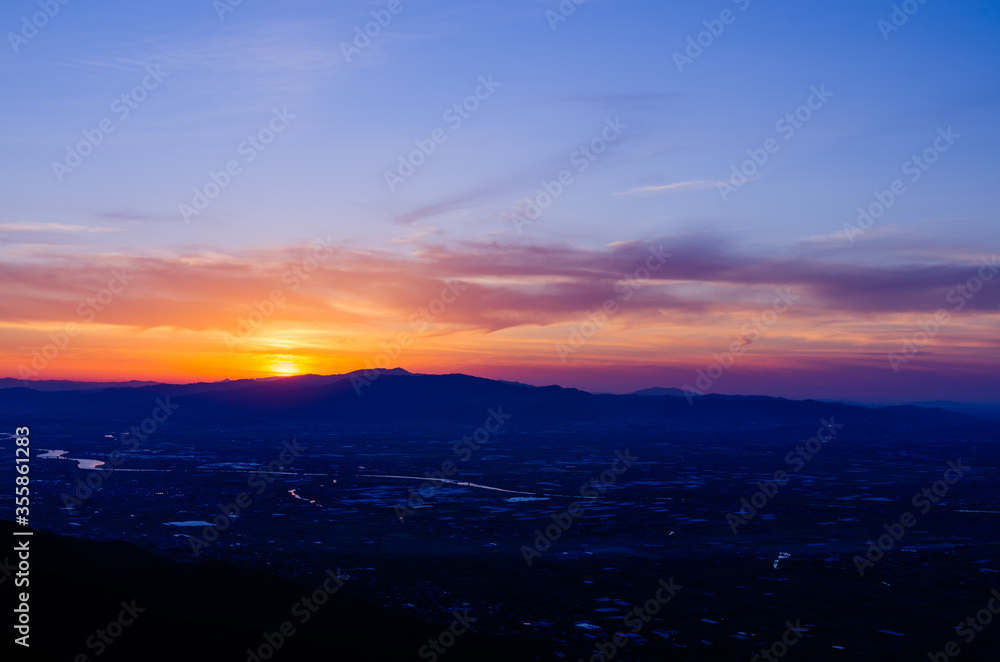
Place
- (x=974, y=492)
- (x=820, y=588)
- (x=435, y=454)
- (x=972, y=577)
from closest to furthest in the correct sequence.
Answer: (x=820, y=588) < (x=972, y=577) < (x=974, y=492) < (x=435, y=454)

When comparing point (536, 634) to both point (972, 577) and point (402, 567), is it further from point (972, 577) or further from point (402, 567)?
point (972, 577)

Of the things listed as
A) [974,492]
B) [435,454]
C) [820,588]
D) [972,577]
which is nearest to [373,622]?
[820,588]

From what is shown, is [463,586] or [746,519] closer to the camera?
[463,586]

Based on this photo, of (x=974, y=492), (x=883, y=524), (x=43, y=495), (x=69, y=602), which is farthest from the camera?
(x=974, y=492)

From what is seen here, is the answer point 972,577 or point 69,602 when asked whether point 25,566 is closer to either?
point 69,602

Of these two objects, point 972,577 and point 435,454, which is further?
point 435,454

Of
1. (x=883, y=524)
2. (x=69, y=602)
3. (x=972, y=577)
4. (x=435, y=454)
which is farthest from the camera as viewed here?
(x=435, y=454)

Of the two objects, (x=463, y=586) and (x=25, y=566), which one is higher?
(x=25, y=566)

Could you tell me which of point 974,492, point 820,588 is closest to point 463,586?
point 820,588

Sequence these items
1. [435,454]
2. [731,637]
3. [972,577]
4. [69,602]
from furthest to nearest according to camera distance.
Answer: [435,454], [972,577], [731,637], [69,602]
